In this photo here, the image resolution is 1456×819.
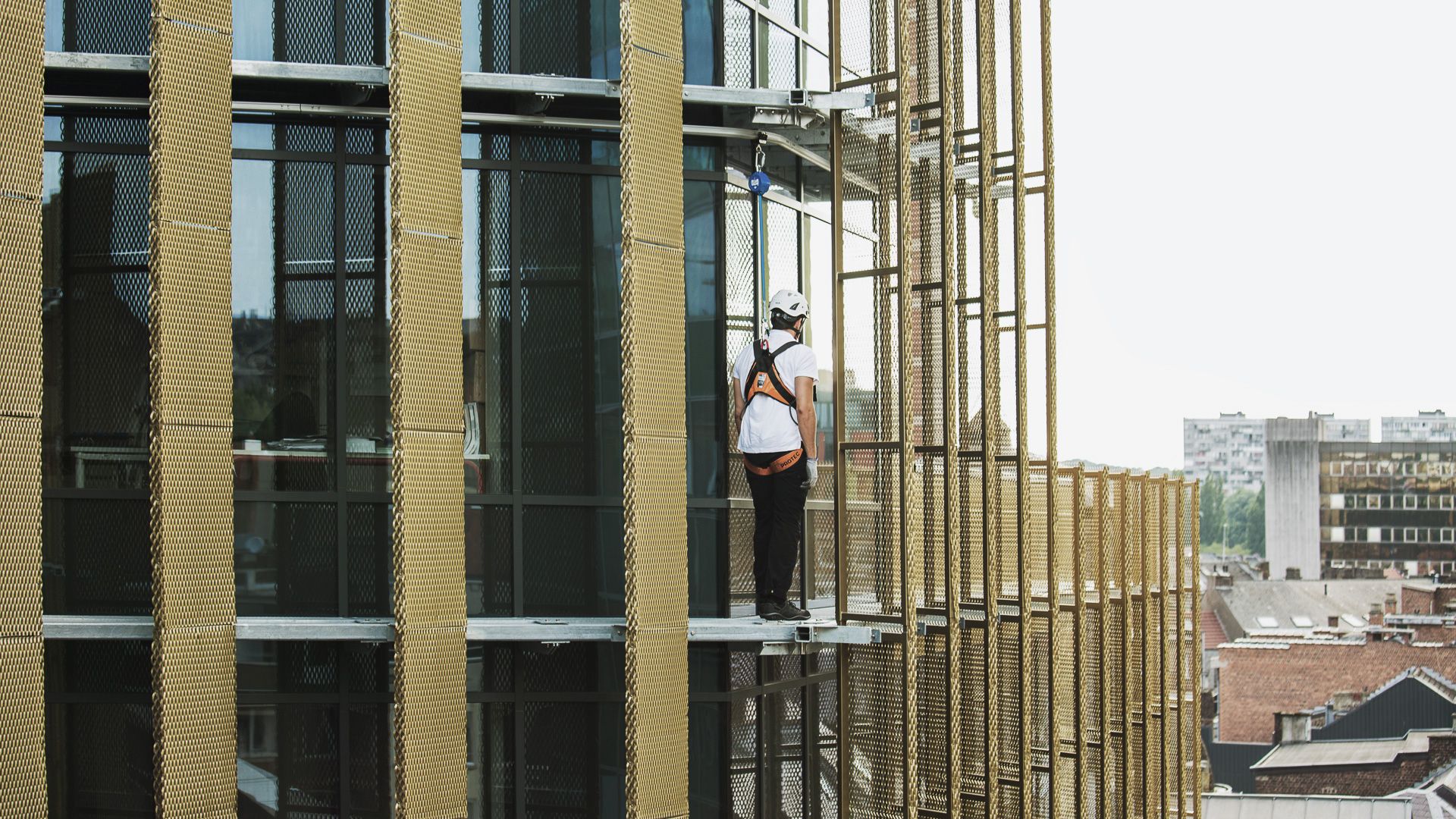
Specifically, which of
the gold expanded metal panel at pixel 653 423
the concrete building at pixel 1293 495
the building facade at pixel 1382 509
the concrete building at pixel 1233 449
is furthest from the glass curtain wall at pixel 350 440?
the concrete building at pixel 1233 449

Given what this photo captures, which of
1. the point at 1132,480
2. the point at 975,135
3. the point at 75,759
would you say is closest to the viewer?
the point at 75,759

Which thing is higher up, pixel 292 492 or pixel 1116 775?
pixel 292 492

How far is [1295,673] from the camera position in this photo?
191 feet

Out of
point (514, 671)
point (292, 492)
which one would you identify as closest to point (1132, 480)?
point (514, 671)

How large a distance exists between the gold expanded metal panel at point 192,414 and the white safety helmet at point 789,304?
3514 millimetres

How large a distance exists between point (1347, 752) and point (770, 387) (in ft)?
159

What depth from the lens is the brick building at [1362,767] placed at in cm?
4844

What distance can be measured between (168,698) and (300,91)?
3.97 m

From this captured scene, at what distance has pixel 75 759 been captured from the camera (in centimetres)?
928

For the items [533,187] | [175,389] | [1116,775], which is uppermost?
[533,187]

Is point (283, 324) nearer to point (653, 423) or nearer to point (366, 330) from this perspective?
point (366, 330)

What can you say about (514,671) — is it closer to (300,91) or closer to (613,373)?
(613,373)

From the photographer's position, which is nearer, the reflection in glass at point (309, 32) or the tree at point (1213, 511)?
the reflection in glass at point (309, 32)

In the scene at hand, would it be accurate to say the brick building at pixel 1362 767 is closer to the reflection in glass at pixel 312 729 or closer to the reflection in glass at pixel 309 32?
the reflection in glass at pixel 312 729
